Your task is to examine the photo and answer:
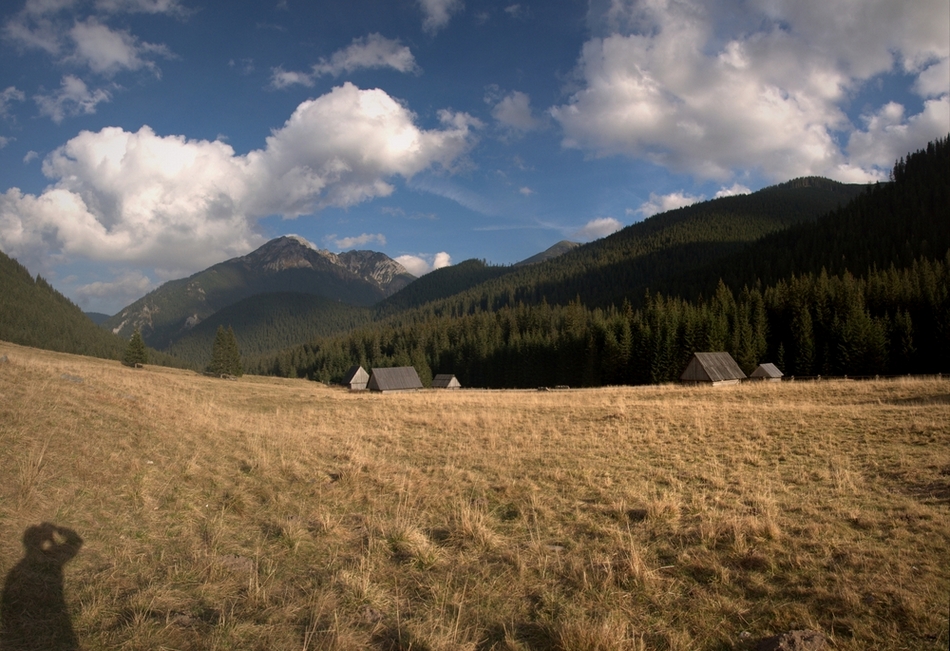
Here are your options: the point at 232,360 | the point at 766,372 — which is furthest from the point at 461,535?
the point at 232,360

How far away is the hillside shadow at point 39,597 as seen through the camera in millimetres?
5098

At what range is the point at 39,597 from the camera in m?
5.75

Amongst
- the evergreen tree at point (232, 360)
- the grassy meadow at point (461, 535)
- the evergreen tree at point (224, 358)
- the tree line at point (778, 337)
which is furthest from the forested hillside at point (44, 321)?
the grassy meadow at point (461, 535)

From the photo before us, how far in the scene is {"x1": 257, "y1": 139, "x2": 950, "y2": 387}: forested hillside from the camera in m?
60.5

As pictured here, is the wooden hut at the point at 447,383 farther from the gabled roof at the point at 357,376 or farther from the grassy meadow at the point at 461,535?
the grassy meadow at the point at 461,535

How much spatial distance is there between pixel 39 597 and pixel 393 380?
247 feet

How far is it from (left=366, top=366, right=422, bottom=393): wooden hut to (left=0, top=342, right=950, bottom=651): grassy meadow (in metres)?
63.9

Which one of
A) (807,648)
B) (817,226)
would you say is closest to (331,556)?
(807,648)

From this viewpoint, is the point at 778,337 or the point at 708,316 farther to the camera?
the point at 778,337

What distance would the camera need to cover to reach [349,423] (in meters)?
20.4

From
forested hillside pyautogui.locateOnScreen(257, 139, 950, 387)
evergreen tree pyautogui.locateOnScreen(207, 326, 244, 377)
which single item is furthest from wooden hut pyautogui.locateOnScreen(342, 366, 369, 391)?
evergreen tree pyautogui.locateOnScreen(207, 326, 244, 377)

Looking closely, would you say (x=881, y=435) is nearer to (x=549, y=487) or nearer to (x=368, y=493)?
(x=549, y=487)

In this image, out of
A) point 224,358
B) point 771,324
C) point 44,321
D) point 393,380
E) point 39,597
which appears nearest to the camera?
point 39,597

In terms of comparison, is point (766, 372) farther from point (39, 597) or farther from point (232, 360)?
point (232, 360)
